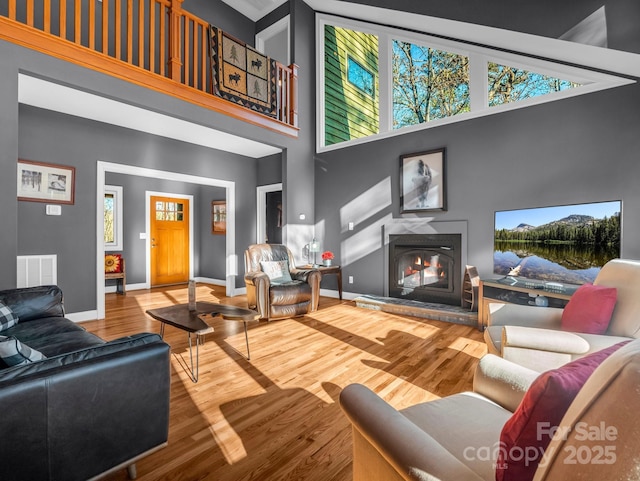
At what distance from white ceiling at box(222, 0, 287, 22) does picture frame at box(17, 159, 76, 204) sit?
4.06m

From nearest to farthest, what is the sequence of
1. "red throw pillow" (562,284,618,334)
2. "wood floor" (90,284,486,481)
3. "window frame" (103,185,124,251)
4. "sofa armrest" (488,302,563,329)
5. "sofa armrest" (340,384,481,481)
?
1. "sofa armrest" (340,384,481,481)
2. "wood floor" (90,284,486,481)
3. "red throw pillow" (562,284,618,334)
4. "sofa armrest" (488,302,563,329)
5. "window frame" (103,185,124,251)

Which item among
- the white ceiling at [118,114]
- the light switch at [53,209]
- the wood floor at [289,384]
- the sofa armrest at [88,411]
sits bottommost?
the wood floor at [289,384]

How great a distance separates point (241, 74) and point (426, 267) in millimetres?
3740

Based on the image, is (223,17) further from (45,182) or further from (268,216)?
(45,182)

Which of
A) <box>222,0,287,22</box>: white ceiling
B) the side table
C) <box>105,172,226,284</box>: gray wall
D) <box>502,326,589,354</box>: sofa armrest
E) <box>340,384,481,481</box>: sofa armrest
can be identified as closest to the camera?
<box>340,384,481,481</box>: sofa armrest

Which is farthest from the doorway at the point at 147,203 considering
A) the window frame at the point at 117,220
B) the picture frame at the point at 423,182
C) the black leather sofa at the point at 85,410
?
the black leather sofa at the point at 85,410

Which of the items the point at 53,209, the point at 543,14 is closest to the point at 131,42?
the point at 53,209

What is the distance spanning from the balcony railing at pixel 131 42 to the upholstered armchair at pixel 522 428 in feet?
12.5

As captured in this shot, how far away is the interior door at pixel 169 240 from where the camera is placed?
6.64m

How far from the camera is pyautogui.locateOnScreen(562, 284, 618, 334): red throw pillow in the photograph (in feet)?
6.11

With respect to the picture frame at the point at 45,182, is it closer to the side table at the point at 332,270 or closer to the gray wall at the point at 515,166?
the side table at the point at 332,270

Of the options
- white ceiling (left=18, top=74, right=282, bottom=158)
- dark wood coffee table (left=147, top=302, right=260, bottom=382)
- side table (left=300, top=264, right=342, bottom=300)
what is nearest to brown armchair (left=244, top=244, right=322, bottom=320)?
side table (left=300, top=264, right=342, bottom=300)

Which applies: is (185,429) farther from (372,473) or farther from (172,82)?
(172,82)

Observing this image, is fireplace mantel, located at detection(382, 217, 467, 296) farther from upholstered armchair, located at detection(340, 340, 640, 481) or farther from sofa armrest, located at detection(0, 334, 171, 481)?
sofa armrest, located at detection(0, 334, 171, 481)
